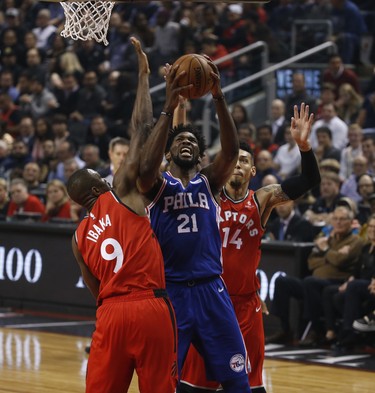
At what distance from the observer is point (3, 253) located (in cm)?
1405

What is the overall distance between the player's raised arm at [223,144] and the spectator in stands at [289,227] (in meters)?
5.50

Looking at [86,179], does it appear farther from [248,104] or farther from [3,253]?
[248,104]

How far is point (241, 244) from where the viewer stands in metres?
7.72

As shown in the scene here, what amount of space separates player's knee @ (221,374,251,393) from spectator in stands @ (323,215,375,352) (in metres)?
4.42

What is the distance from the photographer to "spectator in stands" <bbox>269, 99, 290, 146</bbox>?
15.9 m

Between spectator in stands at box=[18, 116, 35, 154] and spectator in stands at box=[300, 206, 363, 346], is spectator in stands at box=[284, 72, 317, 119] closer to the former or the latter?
spectator in stands at box=[18, 116, 35, 154]

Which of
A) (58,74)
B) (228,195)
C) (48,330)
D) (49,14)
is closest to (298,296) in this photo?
(48,330)

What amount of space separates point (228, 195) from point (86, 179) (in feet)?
5.69

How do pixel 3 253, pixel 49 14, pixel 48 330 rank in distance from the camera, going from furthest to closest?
pixel 49 14 < pixel 3 253 < pixel 48 330

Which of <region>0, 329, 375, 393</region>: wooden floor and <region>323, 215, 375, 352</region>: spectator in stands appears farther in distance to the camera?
<region>323, 215, 375, 352</region>: spectator in stands

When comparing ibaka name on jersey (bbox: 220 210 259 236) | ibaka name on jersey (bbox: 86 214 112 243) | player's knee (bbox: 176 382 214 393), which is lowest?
player's knee (bbox: 176 382 214 393)

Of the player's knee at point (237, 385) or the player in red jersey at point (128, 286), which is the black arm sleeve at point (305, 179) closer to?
the player in red jersey at point (128, 286)

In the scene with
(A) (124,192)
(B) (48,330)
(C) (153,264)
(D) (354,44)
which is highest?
(D) (354,44)

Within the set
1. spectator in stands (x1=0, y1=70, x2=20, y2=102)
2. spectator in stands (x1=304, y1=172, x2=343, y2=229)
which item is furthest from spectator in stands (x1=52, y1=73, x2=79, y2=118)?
spectator in stands (x1=304, y1=172, x2=343, y2=229)
